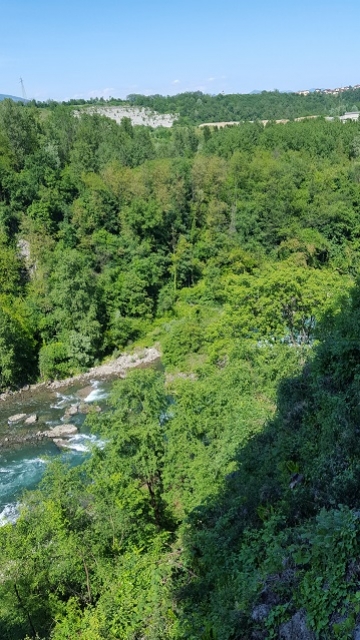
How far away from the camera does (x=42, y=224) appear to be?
4269cm

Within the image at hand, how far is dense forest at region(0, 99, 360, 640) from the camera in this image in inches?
357

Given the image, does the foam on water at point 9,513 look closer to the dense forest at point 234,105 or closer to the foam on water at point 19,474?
the foam on water at point 19,474

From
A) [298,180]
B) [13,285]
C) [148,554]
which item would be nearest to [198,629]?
[148,554]

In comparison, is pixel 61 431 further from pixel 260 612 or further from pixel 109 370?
pixel 260 612

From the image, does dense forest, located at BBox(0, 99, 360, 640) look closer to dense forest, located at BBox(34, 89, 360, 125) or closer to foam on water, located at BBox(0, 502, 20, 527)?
foam on water, located at BBox(0, 502, 20, 527)

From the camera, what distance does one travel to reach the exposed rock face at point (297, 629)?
6.73m

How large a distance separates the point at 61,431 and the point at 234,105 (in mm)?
130043

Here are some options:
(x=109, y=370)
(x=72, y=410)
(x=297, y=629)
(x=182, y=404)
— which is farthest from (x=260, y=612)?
(x=109, y=370)

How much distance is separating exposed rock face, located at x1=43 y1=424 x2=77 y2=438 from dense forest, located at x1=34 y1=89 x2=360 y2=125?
328ft

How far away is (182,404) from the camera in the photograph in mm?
18500

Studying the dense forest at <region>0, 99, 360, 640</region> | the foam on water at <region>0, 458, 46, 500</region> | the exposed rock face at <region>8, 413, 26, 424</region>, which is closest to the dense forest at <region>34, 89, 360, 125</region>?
the dense forest at <region>0, 99, 360, 640</region>

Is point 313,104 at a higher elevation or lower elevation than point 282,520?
higher

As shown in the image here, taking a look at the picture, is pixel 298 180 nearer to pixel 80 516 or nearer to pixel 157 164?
pixel 157 164

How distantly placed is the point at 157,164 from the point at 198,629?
4554cm
